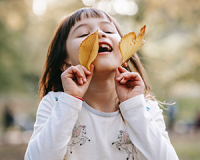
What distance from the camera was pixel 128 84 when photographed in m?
1.44

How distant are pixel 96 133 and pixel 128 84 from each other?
0.36m

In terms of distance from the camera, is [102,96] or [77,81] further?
[102,96]

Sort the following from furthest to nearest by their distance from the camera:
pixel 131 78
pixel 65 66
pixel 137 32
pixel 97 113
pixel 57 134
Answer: pixel 137 32, pixel 65 66, pixel 97 113, pixel 131 78, pixel 57 134

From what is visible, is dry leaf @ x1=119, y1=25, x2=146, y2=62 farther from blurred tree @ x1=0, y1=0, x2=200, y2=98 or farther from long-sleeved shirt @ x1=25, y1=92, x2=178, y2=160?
blurred tree @ x1=0, y1=0, x2=200, y2=98

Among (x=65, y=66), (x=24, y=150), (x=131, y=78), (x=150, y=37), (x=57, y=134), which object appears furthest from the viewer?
(x=24, y=150)

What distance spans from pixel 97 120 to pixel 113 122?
0.34 ft

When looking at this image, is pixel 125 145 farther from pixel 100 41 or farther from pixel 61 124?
pixel 100 41

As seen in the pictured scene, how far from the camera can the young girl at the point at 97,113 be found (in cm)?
124

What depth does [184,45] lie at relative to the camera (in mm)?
5945

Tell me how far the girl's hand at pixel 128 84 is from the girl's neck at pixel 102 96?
0.49ft

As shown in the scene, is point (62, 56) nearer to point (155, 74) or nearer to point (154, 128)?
point (154, 128)

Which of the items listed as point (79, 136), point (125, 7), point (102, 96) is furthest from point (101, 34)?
point (125, 7)

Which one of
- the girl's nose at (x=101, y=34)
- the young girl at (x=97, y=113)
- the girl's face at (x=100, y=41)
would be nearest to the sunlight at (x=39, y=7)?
the young girl at (x=97, y=113)

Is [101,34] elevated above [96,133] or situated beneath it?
elevated above
